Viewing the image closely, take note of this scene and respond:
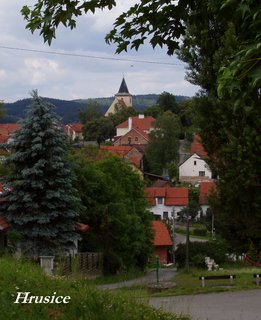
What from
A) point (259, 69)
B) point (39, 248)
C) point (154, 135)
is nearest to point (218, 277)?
point (39, 248)

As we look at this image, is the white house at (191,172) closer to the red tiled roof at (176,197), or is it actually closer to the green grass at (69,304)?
the red tiled roof at (176,197)

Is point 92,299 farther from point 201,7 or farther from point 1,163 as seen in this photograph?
point 1,163

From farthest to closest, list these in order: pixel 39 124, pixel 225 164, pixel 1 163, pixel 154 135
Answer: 1. pixel 154 135
2. pixel 1 163
3. pixel 39 124
4. pixel 225 164

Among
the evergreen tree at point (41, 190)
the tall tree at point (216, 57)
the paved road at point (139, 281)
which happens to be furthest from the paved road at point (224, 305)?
Result: the evergreen tree at point (41, 190)

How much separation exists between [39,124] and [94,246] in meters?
9.04

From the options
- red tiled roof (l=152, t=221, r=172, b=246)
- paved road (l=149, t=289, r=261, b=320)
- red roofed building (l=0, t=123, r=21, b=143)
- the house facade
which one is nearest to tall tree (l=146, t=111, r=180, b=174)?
the house facade

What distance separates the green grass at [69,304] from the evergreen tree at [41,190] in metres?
17.3

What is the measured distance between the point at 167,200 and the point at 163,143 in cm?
1940

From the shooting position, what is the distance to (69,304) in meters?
6.43

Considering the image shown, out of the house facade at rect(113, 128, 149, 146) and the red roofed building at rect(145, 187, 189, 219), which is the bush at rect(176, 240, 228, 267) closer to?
the red roofed building at rect(145, 187, 189, 219)

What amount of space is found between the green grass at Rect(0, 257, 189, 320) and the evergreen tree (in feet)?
56.8

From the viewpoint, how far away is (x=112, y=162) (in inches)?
1403

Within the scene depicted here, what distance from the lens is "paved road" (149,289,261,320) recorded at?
1253cm

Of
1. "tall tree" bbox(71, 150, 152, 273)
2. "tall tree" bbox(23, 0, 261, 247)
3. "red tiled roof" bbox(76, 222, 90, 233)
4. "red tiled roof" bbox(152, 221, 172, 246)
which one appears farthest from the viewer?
"red tiled roof" bbox(152, 221, 172, 246)
